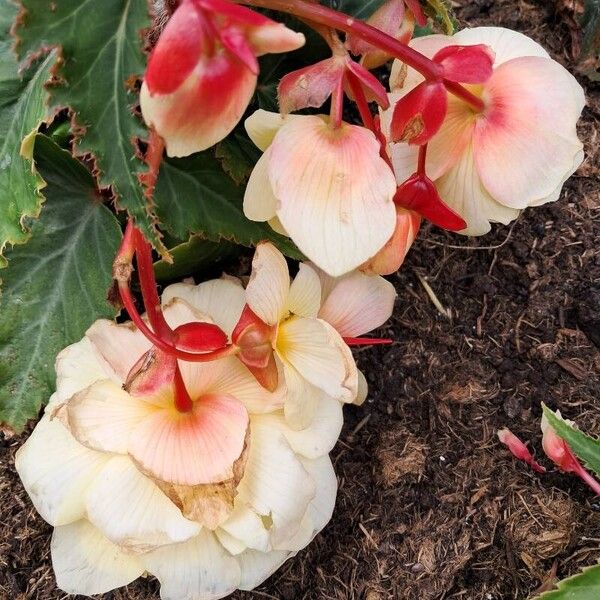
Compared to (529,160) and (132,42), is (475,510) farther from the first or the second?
(132,42)

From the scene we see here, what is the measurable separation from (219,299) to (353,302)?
5.5 inches

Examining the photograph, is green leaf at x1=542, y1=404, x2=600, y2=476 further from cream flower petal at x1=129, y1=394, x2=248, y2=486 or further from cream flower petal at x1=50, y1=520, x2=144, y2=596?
cream flower petal at x1=50, y1=520, x2=144, y2=596

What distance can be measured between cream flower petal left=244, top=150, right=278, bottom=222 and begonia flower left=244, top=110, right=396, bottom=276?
0.06ft

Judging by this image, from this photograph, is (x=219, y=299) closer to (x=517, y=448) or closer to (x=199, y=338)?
(x=199, y=338)

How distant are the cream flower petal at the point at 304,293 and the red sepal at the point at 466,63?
8.9 inches

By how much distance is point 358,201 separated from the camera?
0.67 metres

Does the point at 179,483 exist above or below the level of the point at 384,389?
above

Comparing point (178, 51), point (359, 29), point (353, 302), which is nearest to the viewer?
point (178, 51)

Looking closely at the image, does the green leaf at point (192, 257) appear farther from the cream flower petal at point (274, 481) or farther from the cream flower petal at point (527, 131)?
the cream flower petal at point (527, 131)

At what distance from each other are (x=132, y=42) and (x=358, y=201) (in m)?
0.22

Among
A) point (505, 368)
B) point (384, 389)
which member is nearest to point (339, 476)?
point (384, 389)

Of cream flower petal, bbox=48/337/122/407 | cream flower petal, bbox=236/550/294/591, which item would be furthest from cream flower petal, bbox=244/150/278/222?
cream flower petal, bbox=236/550/294/591

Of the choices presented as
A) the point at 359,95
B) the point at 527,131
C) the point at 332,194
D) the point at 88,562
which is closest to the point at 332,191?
the point at 332,194

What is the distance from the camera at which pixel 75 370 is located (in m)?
0.84
